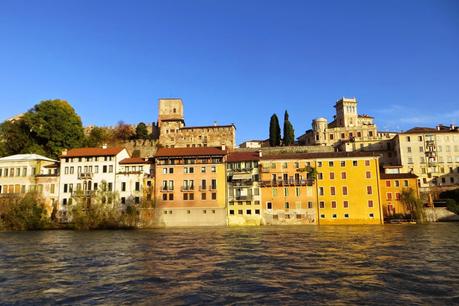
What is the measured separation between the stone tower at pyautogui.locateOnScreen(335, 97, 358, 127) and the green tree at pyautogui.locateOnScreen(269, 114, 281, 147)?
2370 centimetres

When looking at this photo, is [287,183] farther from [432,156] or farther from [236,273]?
[236,273]

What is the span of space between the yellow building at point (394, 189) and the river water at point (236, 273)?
91.1ft

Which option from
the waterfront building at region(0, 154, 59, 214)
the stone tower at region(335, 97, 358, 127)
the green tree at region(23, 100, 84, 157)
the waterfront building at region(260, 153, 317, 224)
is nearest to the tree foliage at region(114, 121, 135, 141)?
the green tree at region(23, 100, 84, 157)

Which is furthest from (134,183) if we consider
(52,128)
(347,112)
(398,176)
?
(347,112)

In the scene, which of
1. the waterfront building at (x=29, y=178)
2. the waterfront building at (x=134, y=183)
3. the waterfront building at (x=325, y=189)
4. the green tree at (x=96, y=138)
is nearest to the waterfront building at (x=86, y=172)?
the waterfront building at (x=134, y=183)

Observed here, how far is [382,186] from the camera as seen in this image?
61.2 m

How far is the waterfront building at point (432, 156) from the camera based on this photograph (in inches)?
2837

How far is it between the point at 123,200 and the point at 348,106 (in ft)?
238

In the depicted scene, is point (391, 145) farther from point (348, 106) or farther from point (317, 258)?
point (317, 258)

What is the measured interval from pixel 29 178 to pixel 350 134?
240 ft

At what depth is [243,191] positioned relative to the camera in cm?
6019

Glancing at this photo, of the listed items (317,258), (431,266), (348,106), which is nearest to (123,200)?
(317,258)

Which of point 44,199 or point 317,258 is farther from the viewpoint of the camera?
point 44,199

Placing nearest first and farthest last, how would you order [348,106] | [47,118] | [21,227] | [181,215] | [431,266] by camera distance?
[431,266] → [21,227] → [181,215] → [47,118] → [348,106]
